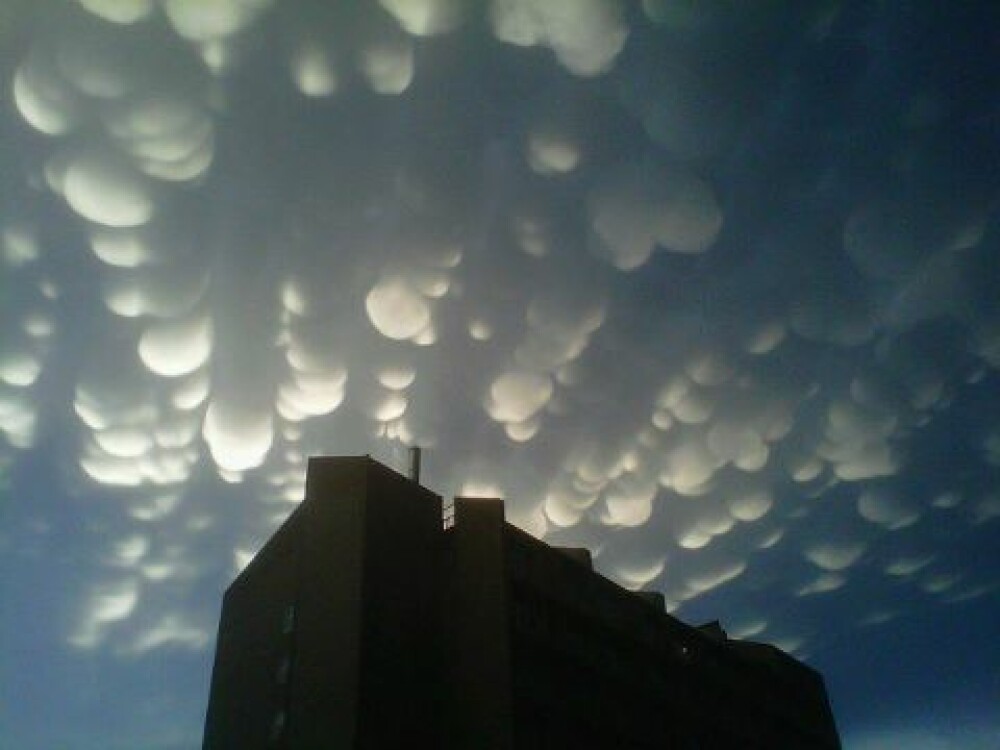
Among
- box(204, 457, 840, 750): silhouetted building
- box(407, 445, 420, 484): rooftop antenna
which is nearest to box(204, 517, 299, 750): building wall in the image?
box(204, 457, 840, 750): silhouetted building

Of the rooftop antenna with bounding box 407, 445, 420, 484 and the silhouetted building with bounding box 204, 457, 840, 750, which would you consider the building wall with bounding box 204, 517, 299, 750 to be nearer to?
the silhouetted building with bounding box 204, 457, 840, 750

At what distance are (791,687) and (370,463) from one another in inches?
1715

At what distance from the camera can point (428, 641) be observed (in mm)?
29766

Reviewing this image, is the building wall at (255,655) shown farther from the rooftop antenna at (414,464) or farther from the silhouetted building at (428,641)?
the rooftop antenna at (414,464)

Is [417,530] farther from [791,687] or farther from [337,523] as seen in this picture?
[791,687]

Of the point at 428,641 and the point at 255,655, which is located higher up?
the point at 255,655

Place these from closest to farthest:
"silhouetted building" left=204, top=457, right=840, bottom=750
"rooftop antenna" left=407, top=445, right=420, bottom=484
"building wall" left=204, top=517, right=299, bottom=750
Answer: "silhouetted building" left=204, top=457, right=840, bottom=750
"building wall" left=204, top=517, right=299, bottom=750
"rooftop antenna" left=407, top=445, right=420, bottom=484

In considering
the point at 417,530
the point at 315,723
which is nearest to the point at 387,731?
the point at 315,723

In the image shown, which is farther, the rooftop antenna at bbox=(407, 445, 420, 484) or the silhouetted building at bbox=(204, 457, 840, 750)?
the rooftop antenna at bbox=(407, 445, 420, 484)

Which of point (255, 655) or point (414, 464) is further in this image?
point (414, 464)

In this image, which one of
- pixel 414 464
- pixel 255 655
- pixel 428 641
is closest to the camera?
pixel 428 641

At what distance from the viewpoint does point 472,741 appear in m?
27.8

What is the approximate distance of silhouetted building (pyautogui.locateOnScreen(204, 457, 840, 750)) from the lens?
27.1 metres

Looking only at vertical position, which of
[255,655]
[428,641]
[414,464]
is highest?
[414,464]
